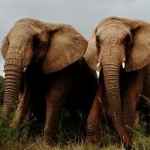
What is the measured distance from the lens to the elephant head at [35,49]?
846cm

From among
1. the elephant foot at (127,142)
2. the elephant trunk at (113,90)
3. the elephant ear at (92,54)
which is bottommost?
the elephant foot at (127,142)

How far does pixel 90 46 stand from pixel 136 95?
4.63 feet

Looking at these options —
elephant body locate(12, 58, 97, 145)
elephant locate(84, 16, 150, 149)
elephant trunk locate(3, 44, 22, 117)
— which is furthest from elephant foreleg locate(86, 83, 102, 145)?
elephant trunk locate(3, 44, 22, 117)

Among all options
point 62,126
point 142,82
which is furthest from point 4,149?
point 62,126

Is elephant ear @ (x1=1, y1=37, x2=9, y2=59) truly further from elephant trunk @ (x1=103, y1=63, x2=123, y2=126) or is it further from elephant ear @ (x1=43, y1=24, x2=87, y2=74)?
elephant trunk @ (x1=103, y1=63, x2=123, y2=126)

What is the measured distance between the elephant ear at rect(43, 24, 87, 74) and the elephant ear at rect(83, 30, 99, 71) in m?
0.22

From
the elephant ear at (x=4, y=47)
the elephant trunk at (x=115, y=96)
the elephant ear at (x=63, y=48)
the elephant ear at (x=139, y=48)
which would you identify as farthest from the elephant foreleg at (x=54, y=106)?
the elephant trunk at (x=115, y=96)

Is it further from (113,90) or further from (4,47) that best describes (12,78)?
(113,90)

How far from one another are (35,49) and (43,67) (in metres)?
0.54

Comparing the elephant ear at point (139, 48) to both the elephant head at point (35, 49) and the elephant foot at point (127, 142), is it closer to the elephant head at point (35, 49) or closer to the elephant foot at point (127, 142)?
the elephant head at point (35, 49)

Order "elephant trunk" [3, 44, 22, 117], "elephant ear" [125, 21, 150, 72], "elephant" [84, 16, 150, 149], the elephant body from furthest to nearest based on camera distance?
the elephant body → "elephant ear" [125, 21, 150, 72] → "elephant" [84, 16, 150, 149] → "elephant trunk" [3, 44, 22, 117]

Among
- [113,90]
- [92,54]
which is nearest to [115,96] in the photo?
[113,90]

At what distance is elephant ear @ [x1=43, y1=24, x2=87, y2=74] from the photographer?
32.8 ft

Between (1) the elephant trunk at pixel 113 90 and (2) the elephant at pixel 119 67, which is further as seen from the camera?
(2) the elephant at pixel 119 67
